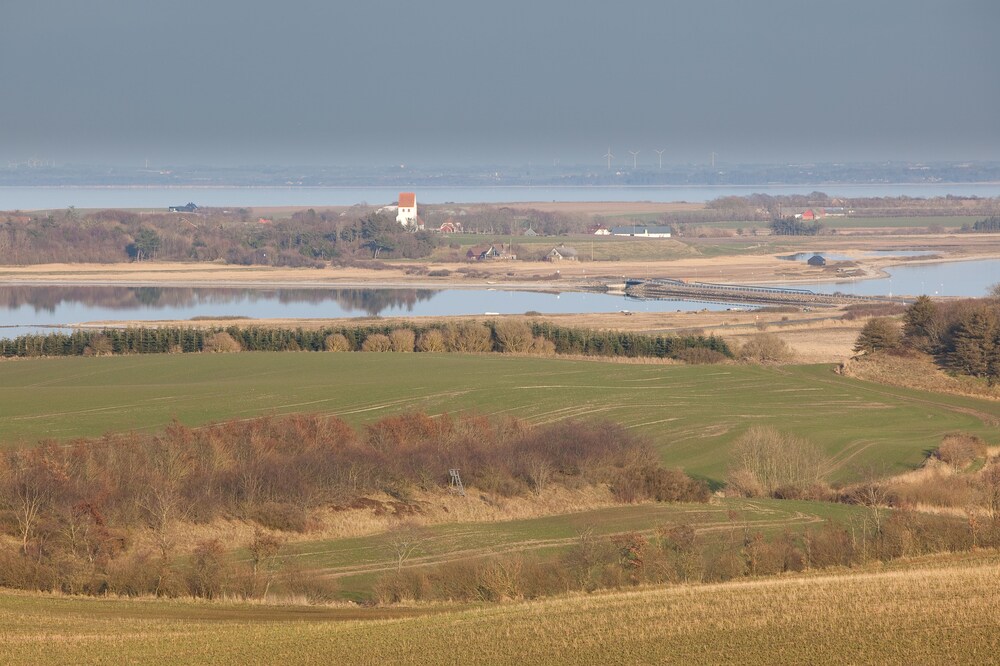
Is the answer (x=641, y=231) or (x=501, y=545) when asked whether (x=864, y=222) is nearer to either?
(x=641, y=231)

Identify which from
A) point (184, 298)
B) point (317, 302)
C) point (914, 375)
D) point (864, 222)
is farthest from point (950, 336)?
point (864, 222)

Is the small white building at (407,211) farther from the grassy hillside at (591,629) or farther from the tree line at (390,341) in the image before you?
the grassy hillside at (591,629)

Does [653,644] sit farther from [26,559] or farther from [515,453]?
[515,453]

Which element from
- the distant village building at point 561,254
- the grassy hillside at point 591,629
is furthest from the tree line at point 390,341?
the distant village building at point 561,254

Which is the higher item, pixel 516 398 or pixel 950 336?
pixel 950 336

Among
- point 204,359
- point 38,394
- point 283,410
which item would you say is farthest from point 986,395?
point 38,394

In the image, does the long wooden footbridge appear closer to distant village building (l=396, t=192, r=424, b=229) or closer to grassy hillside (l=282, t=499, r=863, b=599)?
distant village building (l=396, t=192, r=424, b=229)
